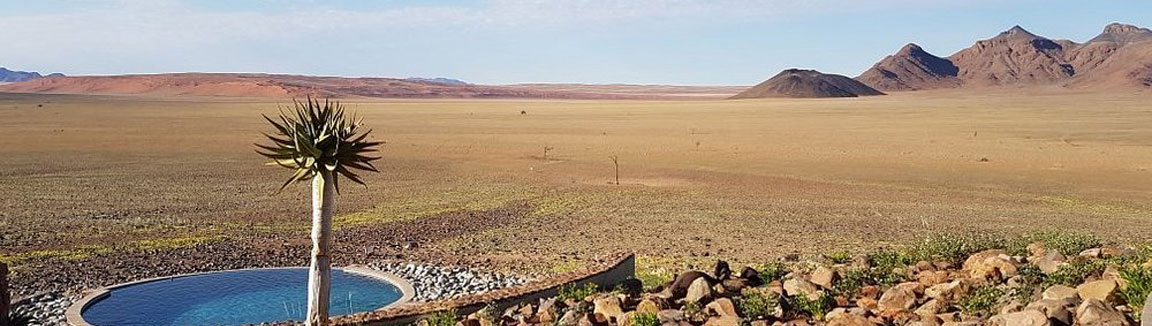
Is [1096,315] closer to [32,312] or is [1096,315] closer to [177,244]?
[32,312]

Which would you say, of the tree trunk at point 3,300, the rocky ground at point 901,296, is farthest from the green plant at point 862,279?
the tree trunk at point 3,300

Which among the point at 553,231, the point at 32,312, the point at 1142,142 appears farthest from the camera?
the point at 1142,142

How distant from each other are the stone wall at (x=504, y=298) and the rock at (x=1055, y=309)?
5.25 metres

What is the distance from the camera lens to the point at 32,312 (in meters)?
11.9

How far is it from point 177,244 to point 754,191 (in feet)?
48.9

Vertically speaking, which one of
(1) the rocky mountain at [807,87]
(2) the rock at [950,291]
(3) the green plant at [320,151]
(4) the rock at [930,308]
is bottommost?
(1) the rocky mountain at [807,87]

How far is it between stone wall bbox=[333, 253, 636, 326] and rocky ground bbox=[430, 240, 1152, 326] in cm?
31

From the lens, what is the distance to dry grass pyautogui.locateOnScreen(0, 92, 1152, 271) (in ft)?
61.5

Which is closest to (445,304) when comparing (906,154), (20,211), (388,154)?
(20,211)

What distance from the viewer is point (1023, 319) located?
6.76 meters

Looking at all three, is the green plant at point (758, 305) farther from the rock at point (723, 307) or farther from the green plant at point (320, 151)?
the green plant at point (320, 151)

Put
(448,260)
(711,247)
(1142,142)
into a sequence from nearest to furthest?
(448,260)
(711,247)
(1142,142)

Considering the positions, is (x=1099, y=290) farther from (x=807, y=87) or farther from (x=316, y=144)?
(x=807, y=87)

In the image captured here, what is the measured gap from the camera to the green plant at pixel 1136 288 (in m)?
6.95
